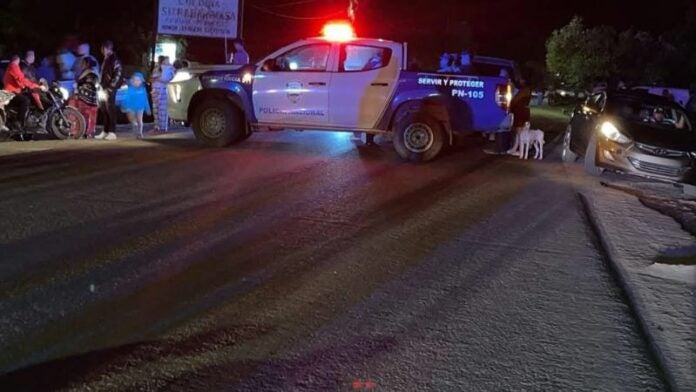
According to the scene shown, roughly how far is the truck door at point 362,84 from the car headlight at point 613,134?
3.46 m

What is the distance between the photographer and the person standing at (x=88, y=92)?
1327 cm

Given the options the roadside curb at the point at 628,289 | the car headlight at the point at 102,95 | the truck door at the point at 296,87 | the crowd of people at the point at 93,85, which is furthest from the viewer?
the car headlight at the point at 102,95

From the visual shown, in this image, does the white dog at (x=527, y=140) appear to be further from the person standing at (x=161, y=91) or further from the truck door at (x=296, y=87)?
the person standing at (x=161, y=91)

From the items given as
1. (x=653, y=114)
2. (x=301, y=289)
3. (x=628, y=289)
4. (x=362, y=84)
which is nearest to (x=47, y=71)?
(x=362, y=84)

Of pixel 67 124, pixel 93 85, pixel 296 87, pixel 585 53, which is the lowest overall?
pixel 67 124

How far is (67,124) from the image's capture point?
13.1 m

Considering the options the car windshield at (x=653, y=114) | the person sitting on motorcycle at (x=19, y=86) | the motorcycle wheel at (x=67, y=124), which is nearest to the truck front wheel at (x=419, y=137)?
the car windshield at (x=653, y=114)

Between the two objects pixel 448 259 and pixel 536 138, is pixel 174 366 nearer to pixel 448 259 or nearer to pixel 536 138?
pixel 448 259

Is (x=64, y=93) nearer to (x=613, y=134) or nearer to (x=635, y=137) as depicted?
(x=613, y=134)

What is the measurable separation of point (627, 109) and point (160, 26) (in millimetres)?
11718

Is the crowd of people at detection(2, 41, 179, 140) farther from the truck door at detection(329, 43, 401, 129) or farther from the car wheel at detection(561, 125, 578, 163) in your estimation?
the car wheel at detection(561, 125, 578, 163)

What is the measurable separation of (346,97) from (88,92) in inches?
203

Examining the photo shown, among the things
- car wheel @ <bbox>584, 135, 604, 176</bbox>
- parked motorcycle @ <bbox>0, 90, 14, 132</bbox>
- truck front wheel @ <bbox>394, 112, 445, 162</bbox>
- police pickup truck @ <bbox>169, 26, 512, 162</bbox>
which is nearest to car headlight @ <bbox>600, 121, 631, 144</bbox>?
car wheel @ <bbox>584, 135, 604, 176</bbox>

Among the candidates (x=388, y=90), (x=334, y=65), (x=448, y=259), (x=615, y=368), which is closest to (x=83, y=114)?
(x=334, y=65)
